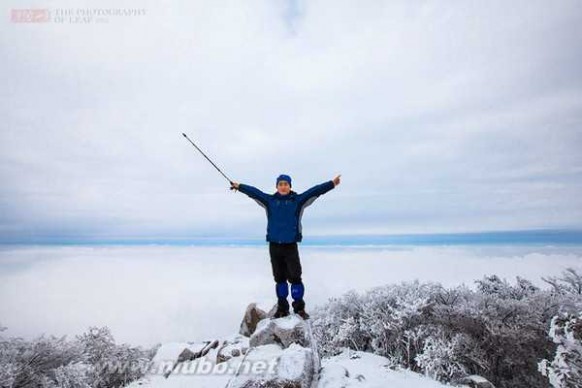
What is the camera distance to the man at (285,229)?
7477mm

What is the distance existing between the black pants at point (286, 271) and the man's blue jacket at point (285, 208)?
0.60 ft

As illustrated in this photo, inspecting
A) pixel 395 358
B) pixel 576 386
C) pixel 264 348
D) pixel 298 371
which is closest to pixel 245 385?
pixel 298 371

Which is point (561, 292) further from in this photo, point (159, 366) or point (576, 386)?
point (159, 366)

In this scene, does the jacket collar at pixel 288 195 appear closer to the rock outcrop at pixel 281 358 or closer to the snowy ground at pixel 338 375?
the rock outcrop at pixel 281 358

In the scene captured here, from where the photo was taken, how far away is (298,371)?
5773mm

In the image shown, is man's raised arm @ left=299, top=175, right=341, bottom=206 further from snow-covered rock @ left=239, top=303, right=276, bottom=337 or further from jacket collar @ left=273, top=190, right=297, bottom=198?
snow-covered rock @ left=239, top=303, right=276, bottom=337

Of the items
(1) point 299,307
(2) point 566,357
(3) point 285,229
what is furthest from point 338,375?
(2) point 566,357

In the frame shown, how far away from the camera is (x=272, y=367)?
595cm

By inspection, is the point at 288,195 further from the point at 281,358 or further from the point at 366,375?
the point at 366,375

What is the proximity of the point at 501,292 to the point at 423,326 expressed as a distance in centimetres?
A: 307

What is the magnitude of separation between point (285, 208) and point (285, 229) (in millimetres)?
387

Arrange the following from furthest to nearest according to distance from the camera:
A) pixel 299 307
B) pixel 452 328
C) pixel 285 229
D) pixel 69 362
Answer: pixel 69 362
pixel 299 307
pixel 285 229
pixel 452 328

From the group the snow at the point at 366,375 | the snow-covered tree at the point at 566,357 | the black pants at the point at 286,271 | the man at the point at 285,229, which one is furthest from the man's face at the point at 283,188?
the snow-covered tree at the point at 566,357

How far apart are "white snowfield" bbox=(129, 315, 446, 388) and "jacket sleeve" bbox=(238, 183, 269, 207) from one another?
2190mm
